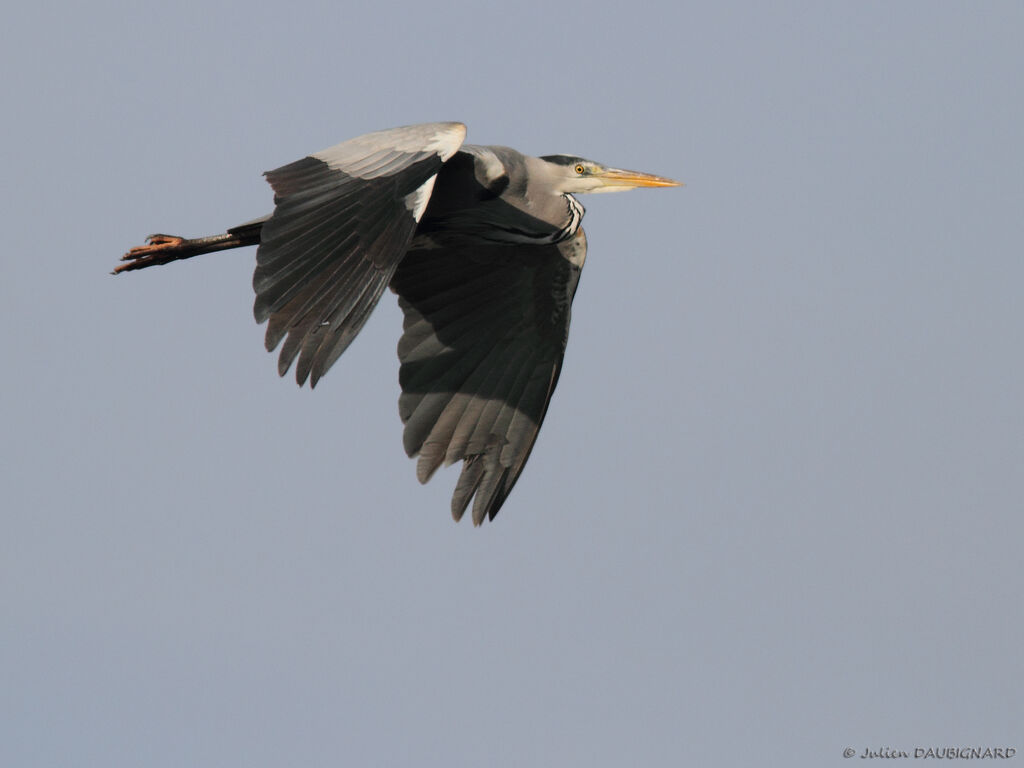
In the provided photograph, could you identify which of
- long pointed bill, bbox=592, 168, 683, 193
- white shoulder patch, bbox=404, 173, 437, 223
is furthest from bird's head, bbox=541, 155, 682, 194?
white shoulder patch, bbox=404, 173, 437, 223

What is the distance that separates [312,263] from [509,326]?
274 centimetres

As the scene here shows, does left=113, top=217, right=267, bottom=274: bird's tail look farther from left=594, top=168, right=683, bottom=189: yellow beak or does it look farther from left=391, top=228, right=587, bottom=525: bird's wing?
left=594, top=168, right=683, bottom=189: yellow beak

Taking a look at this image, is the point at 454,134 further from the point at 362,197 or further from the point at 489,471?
the point at 489,471

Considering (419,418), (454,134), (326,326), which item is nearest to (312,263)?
(326,326)

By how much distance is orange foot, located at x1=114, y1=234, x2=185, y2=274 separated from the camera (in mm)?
8984

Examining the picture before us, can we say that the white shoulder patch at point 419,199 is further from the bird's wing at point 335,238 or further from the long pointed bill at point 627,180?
the long pointed bill at point 627,180

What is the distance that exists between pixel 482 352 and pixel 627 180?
1.43 metres

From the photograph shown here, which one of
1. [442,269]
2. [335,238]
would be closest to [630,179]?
[442,269]

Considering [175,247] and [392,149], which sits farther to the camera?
[175,247]

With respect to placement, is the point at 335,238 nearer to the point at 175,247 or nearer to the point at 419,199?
the point at 419,199

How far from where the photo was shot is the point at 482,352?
9.48 m

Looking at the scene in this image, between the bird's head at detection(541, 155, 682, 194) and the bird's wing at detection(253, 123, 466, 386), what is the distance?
3.83 ft

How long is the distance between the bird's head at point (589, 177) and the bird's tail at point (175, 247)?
1.79 metres

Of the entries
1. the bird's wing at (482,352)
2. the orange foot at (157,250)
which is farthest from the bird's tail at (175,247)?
the bird's wing at (482,352)
